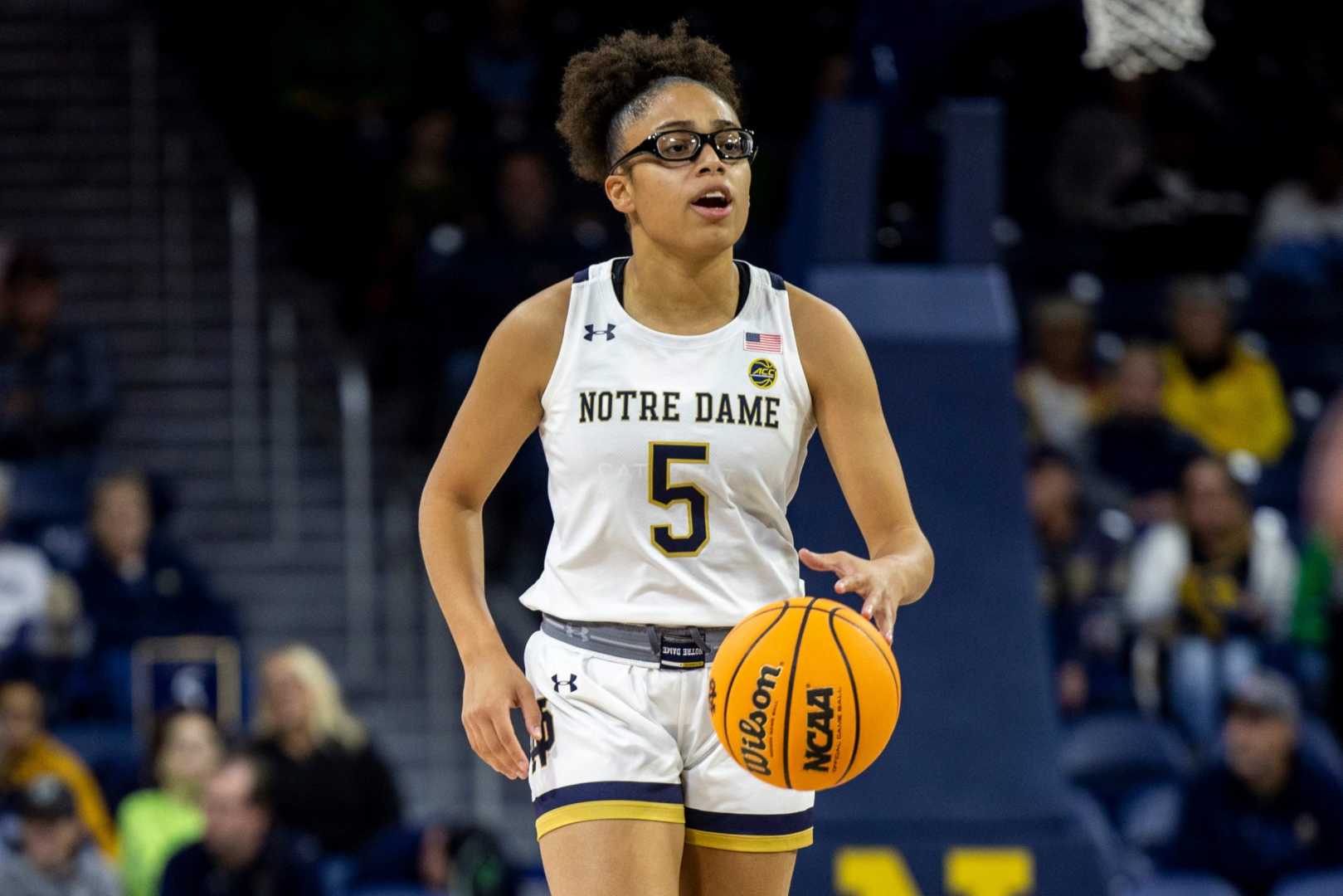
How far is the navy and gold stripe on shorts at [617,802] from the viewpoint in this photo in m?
3.66

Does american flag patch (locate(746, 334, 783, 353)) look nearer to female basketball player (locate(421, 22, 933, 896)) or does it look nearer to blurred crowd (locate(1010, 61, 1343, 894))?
female basketball player (locate(421, 22, 933, 896))

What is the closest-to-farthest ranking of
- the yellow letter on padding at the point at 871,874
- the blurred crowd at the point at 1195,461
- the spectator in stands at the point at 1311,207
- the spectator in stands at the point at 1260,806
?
the yellow letter on padding at the point at 871,874, the spectator in stands at the point at 1260,806, the blurred crowd at the point at 1195,461, the spectator in stands at the point at 1311,207

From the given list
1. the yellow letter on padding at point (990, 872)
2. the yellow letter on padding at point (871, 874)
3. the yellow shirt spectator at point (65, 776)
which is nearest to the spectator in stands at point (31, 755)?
the yellow shirt spectator at point (65, 776)

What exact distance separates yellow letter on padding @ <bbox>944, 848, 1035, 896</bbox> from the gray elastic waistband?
107 inches

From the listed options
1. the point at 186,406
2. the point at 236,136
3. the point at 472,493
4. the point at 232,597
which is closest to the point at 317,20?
the point at 236,136

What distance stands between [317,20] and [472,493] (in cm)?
781

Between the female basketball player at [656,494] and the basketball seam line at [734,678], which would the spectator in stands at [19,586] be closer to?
the female basketball player at [656,494]

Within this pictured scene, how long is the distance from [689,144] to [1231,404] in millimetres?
7240

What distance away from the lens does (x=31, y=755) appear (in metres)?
7.95

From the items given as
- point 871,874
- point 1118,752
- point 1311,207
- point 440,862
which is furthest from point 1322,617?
point 440,862

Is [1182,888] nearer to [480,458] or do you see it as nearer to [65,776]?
[480,458]

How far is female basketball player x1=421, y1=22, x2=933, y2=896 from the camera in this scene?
373cm

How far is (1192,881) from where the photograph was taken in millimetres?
7199

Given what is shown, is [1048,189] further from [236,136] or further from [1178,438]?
[236,136]
